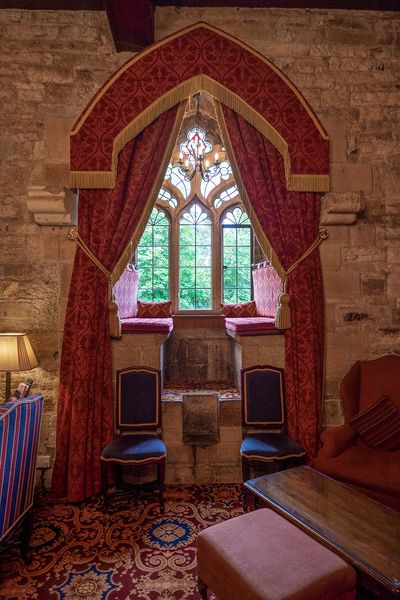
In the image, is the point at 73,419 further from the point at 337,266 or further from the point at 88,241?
the point at 337,266

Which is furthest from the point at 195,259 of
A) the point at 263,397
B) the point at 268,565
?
the point at 268,565

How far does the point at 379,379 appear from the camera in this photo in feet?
10.5

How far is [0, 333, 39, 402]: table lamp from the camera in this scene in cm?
288

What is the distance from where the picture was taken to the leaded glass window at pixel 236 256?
5.07 m

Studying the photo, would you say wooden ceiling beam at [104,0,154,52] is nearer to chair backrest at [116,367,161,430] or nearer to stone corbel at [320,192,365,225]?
stone corbel at [320,192,365,225]

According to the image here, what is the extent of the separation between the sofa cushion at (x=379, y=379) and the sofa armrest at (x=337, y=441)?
344mm

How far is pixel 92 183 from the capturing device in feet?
10.8

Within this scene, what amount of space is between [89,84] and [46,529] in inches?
143

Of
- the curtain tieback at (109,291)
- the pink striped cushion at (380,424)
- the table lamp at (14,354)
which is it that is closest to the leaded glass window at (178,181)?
the curtain tieback at (109,291)

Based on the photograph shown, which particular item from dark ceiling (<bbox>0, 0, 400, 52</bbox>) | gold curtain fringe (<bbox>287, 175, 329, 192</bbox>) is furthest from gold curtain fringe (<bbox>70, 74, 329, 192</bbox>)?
dark ceiling (<bbox>0, 0, 400, 52</bbox>)

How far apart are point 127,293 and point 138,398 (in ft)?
4.40

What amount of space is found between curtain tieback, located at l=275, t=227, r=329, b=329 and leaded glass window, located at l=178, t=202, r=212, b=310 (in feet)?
5.66

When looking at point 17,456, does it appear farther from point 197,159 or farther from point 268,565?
point 197,159

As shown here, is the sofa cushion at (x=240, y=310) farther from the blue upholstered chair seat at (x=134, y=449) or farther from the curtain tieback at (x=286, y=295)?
the blue upholstered chair seat at (x=134, y=449)
